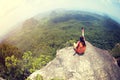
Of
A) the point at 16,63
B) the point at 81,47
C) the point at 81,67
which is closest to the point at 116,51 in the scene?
the point at 81,47

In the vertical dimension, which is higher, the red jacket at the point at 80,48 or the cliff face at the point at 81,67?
the red jacket at the point at 80,48

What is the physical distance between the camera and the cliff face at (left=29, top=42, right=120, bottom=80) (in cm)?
911

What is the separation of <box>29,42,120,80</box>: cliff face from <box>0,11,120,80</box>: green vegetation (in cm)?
77

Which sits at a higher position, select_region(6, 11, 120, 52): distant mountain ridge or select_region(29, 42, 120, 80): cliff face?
select_region(6, 11, 120, 52): distant mountain ridge

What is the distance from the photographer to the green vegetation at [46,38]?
10.1 metres

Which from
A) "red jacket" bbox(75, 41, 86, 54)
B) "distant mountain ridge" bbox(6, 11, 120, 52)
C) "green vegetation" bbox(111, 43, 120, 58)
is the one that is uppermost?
"distant mountain ridge" bbox(6, 11, 120, 52)

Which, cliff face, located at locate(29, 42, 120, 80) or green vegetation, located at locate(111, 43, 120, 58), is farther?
green vegetation, located at locate(111, 43, 120, 58)

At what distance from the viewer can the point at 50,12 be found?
11.6 metres

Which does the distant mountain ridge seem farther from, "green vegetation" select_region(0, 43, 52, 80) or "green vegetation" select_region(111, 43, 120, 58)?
"green vegetation" select_region(0, 43, 52, 80)

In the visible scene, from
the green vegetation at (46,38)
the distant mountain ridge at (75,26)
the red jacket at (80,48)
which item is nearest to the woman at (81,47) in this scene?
Result: the red jacket at (80,48)

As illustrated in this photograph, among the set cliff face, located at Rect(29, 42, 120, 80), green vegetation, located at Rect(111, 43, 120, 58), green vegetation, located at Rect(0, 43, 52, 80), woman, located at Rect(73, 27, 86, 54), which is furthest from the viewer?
green vegetation, located at Rect(111, 43, 120, 58)

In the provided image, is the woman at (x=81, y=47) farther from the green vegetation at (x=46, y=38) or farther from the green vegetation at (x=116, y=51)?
the green vegetation at (x=116, y=51)

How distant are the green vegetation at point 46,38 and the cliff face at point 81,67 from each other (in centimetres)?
77

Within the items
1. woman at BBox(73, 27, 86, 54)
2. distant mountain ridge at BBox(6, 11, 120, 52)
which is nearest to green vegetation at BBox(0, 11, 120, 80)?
distant mountain ridge at BBox(6, 11, 120, 52)
